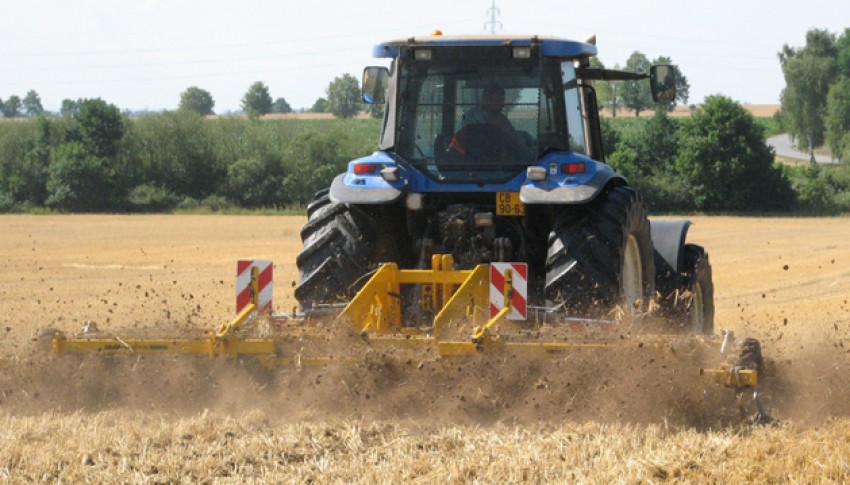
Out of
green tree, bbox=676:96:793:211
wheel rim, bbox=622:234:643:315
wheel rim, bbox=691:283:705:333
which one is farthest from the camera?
green tree, bbox=676:96:793:211

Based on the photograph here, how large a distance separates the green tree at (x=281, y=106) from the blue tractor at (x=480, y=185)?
382ft

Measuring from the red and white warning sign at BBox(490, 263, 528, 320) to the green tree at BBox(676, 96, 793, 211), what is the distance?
37.3 metres

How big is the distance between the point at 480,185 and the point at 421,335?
102 centimetres

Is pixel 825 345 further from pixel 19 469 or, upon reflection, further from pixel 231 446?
pixel 19 469

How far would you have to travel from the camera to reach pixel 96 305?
13234 millimetres

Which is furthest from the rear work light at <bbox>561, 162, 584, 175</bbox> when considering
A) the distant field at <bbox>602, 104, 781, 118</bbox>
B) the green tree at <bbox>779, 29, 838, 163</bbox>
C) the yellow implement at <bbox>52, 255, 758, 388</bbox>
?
the distant field at <bbox>602, 104, 781, 118</bbox>

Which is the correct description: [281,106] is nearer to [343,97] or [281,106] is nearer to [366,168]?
[343,97]

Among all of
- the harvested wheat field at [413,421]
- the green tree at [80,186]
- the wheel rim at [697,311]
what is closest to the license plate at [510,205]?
the harvested wheat field at [413,421]

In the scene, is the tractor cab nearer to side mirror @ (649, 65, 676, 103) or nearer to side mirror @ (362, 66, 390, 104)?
side mirror @ (362, 66, 390, 104)

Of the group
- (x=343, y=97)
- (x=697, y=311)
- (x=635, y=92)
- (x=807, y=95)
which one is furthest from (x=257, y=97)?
(x=697, y=311)

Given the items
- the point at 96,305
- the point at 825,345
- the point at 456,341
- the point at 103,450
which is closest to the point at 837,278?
the point at 96,305

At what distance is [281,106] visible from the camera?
407 feet

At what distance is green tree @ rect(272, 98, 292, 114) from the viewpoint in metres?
123

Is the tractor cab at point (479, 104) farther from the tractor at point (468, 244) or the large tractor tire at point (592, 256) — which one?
the large tractor tire at point (592, 256)
